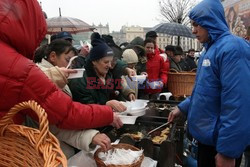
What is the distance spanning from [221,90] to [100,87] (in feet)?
3.86

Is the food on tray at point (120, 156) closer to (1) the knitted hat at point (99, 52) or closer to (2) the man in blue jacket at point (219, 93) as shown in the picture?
(2) the man in blue jacket at point (219, 93)

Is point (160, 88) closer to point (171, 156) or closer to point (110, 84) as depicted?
point (110, 84)

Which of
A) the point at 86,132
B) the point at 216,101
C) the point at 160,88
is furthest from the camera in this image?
the point at 160,88

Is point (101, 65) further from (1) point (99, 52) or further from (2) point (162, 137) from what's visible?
(2) point (162, 137)

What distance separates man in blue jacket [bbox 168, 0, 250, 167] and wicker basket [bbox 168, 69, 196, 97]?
1.67 m

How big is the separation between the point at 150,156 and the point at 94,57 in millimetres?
1244

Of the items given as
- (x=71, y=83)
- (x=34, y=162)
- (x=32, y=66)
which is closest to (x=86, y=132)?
(x=34, y=162)

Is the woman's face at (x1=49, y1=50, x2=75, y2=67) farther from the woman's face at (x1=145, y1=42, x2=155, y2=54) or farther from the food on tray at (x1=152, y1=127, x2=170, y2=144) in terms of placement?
the woman's face at (x1=145, y1=42, x2=155, y2=54)

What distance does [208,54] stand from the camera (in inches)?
68.3

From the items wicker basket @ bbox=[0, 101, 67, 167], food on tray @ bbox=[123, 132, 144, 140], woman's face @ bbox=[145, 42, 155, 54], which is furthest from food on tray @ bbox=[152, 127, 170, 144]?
woman's face @ bbox=[145, 42, 155, 54]

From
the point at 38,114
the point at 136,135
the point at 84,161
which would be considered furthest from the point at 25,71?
the point at 136,135

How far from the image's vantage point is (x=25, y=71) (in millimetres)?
1010

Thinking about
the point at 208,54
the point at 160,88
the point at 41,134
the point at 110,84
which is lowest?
the point at 160,88

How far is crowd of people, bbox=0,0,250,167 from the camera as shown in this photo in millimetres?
1045
